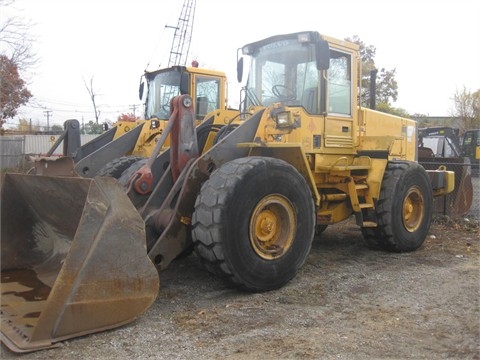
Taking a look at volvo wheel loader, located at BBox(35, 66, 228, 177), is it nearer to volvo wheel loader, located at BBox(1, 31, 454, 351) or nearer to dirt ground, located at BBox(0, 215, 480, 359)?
volvo wheel loader, located at BBox(1, 31, 454, 351)

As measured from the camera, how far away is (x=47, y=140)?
108ft

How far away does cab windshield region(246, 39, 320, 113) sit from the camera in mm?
6215

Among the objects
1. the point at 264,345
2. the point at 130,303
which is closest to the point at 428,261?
the point at 264,345

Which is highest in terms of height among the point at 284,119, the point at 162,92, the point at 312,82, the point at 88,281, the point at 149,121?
the point at 162,92

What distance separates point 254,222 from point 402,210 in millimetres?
3039

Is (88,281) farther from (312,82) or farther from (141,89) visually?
(141,89)

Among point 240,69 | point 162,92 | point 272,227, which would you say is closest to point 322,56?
point 240,69

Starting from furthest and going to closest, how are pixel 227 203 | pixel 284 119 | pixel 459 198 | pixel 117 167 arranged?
pixel 459 198, pixel 117 167, pixel 284 119, pixel 227 203

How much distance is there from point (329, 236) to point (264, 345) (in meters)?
5.00

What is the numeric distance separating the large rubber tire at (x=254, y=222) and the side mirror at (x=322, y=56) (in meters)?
1.50

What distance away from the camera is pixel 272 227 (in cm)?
509

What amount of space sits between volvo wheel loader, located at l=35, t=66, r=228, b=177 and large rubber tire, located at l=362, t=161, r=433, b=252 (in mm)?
3609

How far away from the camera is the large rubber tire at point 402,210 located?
681cm

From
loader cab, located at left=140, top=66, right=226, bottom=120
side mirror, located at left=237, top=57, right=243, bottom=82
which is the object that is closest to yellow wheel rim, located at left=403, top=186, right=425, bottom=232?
side mirror, located at left=237, top=57, right=243, bottom=82
